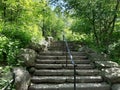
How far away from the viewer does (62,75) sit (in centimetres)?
620

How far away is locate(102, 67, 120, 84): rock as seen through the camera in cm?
537

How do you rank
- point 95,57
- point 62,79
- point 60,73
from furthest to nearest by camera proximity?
point 95,57 → point 60,73 → point 62,79

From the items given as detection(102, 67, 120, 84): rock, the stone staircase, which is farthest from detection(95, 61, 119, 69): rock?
detection(102, 67, 120, 84): rock

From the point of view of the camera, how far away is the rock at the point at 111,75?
5.37 meters

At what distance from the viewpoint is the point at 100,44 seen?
9664 millimetres

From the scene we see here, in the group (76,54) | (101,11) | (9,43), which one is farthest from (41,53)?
(101,11)

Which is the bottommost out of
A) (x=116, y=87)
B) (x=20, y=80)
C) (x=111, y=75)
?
(x=116, y=87)

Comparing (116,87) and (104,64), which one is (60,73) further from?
(116,87)

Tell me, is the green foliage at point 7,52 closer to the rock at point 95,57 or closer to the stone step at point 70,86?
the stone step at point 70,86

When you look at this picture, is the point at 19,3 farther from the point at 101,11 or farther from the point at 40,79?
the point at 40,79

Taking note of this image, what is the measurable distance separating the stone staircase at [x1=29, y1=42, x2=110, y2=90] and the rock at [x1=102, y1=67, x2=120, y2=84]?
0.17 metres

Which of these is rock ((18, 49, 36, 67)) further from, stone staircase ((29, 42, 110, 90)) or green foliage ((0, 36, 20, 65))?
stone staircase ((29, 42, 110, 90))

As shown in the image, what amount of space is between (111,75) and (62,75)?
149cm

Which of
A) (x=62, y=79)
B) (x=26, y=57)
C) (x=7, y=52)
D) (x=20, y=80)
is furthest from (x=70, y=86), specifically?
(x=7, y=52)
